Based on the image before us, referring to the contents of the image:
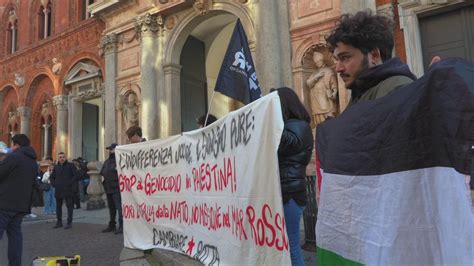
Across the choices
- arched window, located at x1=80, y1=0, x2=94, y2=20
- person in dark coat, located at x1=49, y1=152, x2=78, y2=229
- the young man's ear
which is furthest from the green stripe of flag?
arched window, located at x1=80, y1=0, x2=94, y2=20

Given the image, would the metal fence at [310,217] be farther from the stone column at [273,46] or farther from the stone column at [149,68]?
the stone column at [149,68]

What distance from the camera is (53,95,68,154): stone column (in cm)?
1781

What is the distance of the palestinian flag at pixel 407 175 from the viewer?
140 centimetres

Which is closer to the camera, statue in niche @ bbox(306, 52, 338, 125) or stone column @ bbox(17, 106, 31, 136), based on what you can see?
statue in niche @ bbox(306, 52, 338, 125)

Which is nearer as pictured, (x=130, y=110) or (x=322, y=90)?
(x=322, y=90)

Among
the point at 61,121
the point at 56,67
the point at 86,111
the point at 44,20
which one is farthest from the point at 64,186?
the point at 44,20

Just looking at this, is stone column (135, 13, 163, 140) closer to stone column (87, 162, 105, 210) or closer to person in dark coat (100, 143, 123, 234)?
stone column (87, 162, 105, 210)

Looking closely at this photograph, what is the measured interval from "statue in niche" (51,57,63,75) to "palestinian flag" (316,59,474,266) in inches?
728

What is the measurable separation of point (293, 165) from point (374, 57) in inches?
58.0

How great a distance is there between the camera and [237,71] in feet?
14.5

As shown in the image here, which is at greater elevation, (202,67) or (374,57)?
(202,67)

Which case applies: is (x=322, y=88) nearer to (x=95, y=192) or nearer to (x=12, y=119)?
(x=95, y=192)

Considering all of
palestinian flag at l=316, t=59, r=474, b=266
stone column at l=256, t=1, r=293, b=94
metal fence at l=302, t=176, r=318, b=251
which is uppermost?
stone column at l=256, t=1, r=293, b=94

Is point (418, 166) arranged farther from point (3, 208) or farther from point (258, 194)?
point (3, 208)
